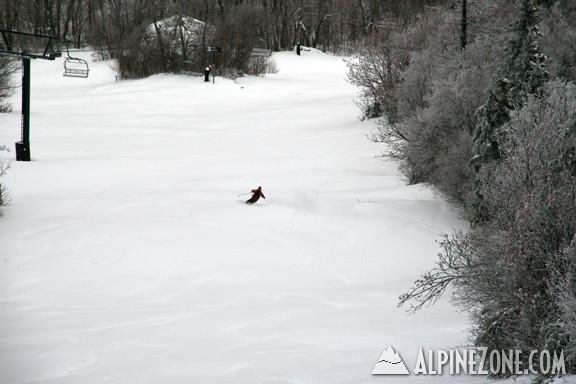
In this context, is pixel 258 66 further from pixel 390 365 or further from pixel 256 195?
pixel 390 365

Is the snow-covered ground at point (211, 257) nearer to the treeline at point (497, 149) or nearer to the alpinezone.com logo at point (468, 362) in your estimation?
the alpinezone.com logo at point (468, 362)

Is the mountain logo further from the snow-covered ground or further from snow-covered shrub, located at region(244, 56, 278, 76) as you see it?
snow-covered shrub, located at region(244, 56, 278, 76)

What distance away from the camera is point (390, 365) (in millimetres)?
7492

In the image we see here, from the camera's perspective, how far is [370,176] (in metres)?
22.2

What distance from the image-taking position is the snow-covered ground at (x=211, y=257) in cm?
820

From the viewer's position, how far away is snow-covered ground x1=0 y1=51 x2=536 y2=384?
8.20 metres

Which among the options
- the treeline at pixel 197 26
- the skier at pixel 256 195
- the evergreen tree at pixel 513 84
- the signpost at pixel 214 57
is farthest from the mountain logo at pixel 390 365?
the signpost at pixel 214 57

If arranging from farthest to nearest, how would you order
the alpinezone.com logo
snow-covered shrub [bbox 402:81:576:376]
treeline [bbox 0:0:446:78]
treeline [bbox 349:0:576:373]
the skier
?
treeline [bbox 0:0:446:78]
the skier
treeline [bbox 349:0:576:373]
snow-covered shrub [bbox 402:81:576:376]
the alpinezone.com logo

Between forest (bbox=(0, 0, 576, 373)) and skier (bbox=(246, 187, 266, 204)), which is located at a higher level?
forest (bbox=(0, 0, 576, 373))

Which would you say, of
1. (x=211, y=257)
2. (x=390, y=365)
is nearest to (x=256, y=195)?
(x=211, y=257)

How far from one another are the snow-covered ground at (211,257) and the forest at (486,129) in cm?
89

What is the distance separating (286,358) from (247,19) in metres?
48.3

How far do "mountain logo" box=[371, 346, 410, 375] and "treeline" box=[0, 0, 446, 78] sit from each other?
28.1 metres

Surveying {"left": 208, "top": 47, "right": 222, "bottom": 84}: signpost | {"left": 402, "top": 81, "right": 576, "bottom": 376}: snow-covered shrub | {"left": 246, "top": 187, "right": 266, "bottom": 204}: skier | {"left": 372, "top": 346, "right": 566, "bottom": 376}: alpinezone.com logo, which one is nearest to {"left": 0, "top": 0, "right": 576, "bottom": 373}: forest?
{"left": 402, "top": 81, "right": 576, "bottom": 376}: snow-covered shrub
